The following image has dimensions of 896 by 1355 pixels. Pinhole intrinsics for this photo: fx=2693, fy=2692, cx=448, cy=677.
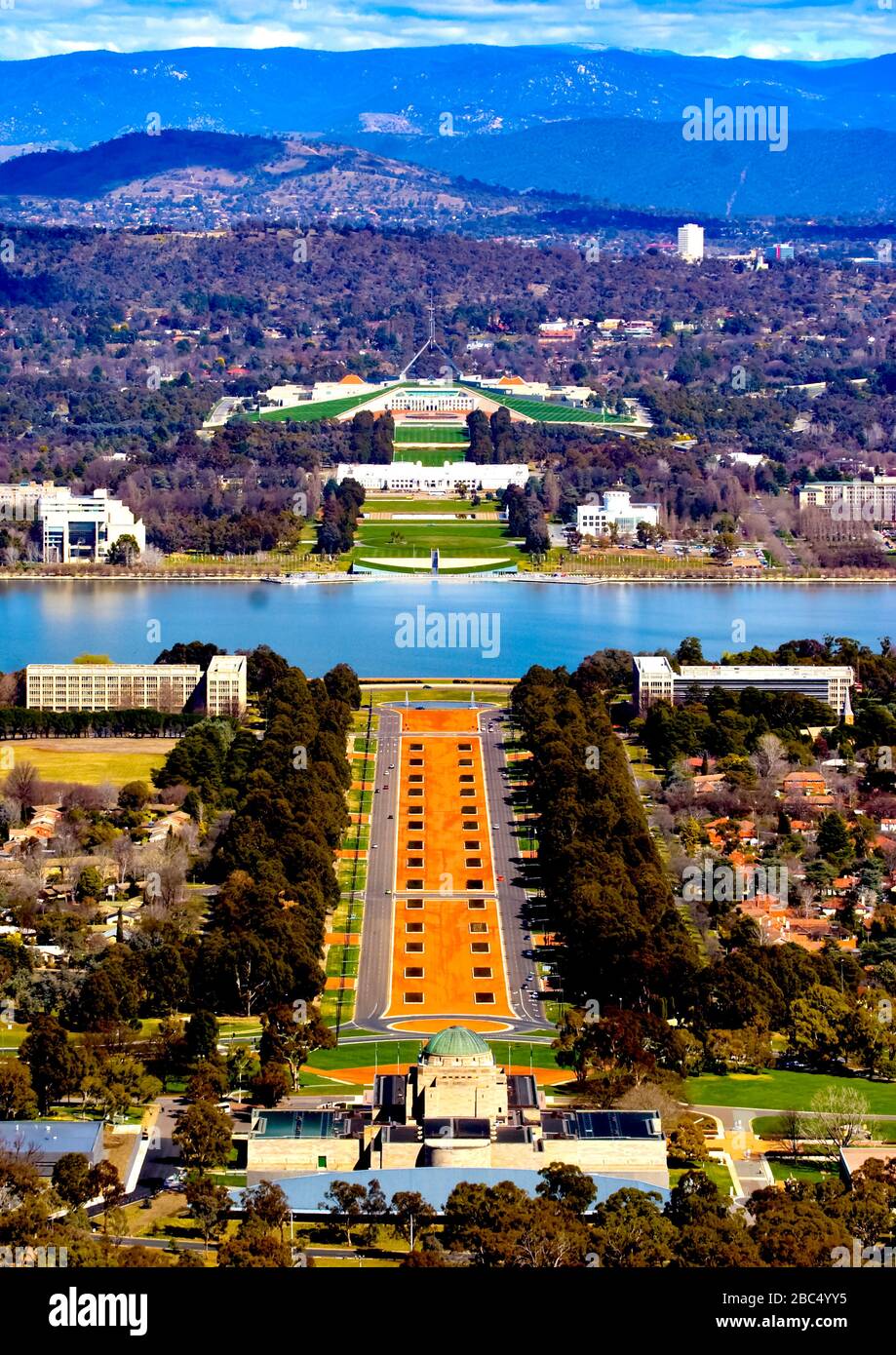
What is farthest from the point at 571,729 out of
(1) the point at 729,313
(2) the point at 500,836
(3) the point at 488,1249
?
(1) the point at 729,313

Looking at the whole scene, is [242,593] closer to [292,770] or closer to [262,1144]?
[292,770]

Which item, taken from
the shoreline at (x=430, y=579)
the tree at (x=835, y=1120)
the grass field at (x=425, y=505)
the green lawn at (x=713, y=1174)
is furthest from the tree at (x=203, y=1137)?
the grass field at (x=425, y=505)

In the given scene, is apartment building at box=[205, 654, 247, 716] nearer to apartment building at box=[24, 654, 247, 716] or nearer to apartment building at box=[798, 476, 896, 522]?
apartment building at box=[24, 654, 247, 716]

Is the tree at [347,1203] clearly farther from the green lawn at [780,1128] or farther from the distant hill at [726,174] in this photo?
the distant hill at [726,174]

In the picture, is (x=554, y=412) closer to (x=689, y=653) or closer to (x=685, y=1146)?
(x=689, y=653)

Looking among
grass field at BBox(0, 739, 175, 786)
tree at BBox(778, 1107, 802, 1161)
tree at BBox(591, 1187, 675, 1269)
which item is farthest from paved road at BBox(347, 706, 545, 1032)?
tree at BBox(591, 1187, 675, 1269)

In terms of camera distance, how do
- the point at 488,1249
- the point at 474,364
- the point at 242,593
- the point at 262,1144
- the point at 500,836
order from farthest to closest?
the point at 474,364
the point at 242,593
the point at 500,836
the point at 262,1144
the point at 488,1249

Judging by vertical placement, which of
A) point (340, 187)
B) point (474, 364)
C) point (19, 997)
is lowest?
point (19, 997)
